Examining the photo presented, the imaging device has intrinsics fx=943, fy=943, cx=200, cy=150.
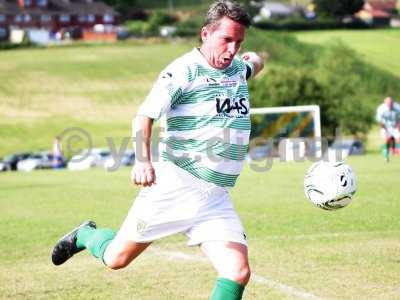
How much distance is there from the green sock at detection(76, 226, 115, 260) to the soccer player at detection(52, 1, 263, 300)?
65cm

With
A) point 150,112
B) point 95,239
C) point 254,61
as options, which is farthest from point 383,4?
point 150,112

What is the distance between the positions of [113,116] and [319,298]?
78987 mm

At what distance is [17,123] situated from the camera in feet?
269

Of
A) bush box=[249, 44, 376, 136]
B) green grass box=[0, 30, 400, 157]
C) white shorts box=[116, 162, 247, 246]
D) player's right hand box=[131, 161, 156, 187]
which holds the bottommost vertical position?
green grass box=[0, 30, 400, 157]

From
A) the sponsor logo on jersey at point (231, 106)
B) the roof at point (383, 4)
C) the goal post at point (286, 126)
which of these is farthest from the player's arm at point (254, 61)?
the roof at point (383, 4)

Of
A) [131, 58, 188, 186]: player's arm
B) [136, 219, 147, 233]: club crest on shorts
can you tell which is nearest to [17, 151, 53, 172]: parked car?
[136, 219, 147, 233]: club crest on shorts

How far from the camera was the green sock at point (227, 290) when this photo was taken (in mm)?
6254

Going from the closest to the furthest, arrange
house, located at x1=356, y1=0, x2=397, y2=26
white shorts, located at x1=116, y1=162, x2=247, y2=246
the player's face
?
the player's face
white shorts, located at x1=116, y1=162, x2=247, y2=246
house, located at x1=356, y1=0, x2=397, y2=26

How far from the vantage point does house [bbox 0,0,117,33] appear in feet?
475

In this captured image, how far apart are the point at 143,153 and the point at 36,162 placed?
4351 cm

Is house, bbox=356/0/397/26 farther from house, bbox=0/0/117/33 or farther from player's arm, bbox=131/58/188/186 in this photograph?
player's arm, bbox=131/58/188/186

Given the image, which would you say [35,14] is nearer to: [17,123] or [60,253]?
[17,123]

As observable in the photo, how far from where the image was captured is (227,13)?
21.3ft

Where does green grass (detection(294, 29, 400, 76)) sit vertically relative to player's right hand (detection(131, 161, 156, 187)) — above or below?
below
